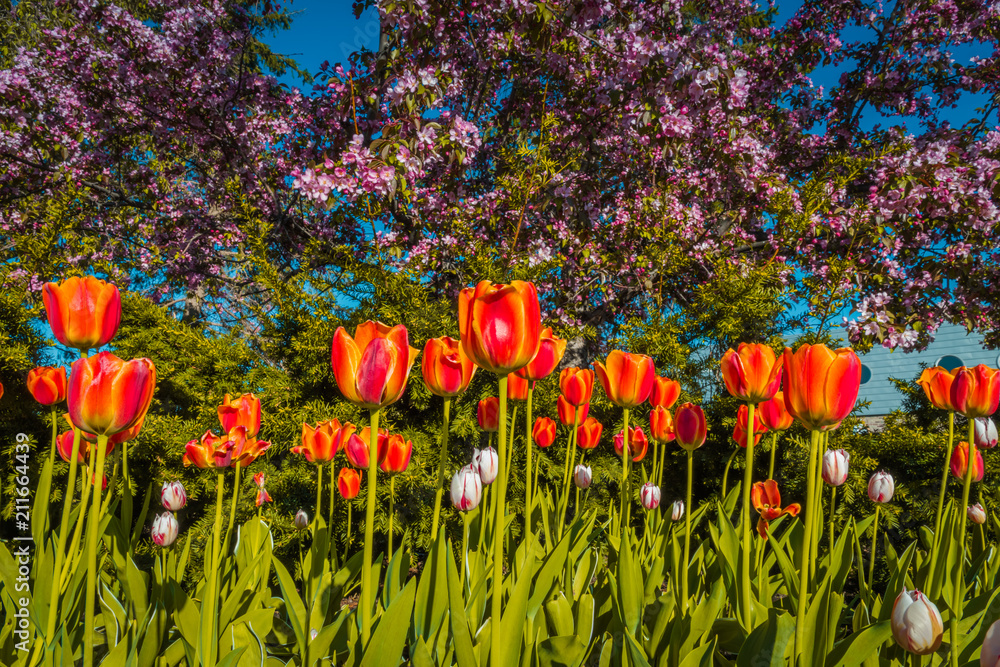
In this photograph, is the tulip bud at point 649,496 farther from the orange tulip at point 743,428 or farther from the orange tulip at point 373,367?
the orange tulip at point 373,367

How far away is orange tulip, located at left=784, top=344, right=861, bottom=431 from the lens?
816 millimetres

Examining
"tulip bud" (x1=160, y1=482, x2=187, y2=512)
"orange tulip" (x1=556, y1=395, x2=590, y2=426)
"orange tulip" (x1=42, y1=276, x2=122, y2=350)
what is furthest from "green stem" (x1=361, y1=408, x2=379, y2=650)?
"orange tulip" (x1=556, y1=395, x2=590, y2=426)

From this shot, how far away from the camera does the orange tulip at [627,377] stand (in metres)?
1.28

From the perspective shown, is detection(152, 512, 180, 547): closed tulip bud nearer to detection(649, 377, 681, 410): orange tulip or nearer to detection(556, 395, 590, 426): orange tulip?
detection(556, 395, 590, 426): orange tulip

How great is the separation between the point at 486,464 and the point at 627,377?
41cm

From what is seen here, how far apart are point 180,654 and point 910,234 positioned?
4996 mm

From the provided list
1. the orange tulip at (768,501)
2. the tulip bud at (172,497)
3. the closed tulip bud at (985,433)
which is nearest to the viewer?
the tulip bud at (172,497)

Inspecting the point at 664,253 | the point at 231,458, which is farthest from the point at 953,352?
the point at 231,458

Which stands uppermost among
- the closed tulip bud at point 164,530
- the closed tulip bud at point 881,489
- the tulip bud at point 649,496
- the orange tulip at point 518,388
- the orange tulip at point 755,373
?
the orange tulip at point 755,373

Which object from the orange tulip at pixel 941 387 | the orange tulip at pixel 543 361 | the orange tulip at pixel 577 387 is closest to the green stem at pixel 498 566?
the orange tulip at pixel 543 361

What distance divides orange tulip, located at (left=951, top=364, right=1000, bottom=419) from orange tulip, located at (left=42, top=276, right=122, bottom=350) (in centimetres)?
181

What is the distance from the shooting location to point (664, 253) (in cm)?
364

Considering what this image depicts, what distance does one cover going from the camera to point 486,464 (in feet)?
3.61

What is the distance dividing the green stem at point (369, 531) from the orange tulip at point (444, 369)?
197 millimetres
